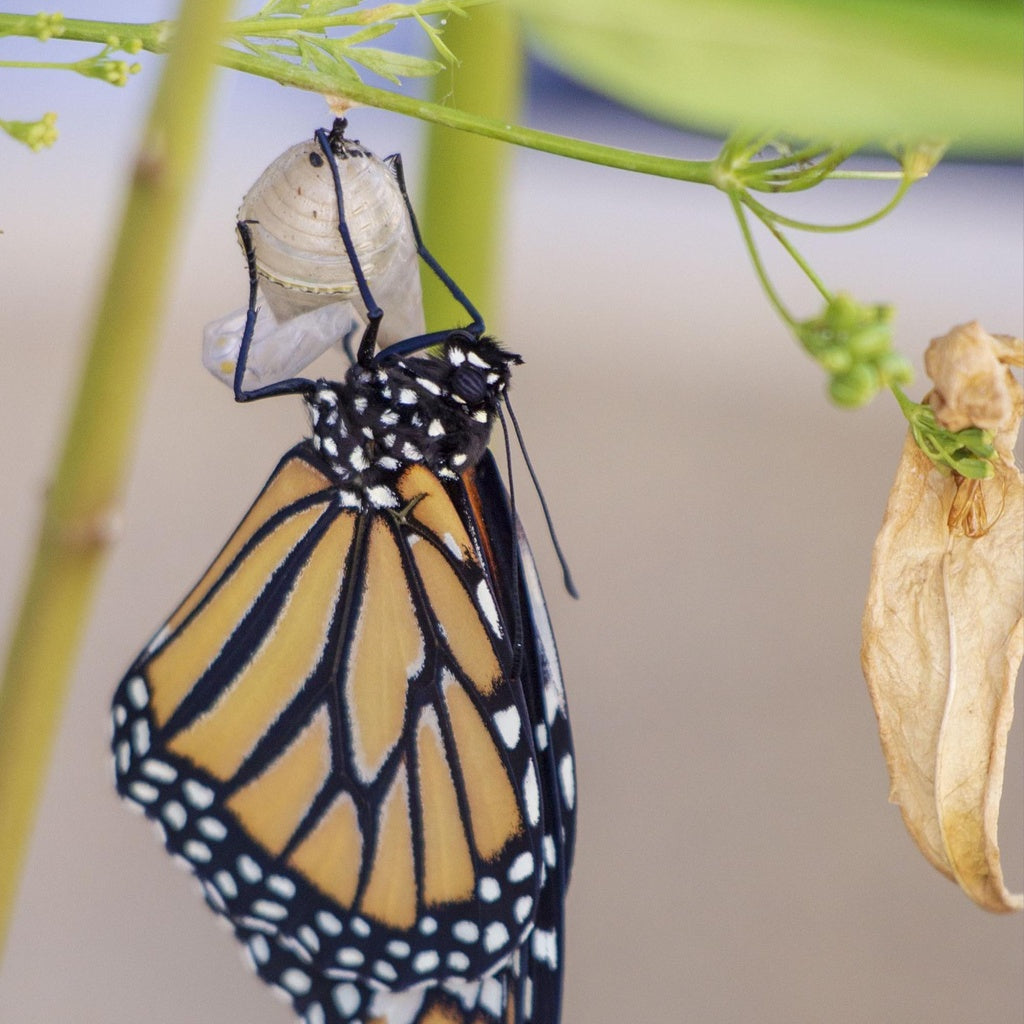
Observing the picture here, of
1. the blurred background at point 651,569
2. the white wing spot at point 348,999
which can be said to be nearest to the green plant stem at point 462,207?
the white wing spot at point 348,999

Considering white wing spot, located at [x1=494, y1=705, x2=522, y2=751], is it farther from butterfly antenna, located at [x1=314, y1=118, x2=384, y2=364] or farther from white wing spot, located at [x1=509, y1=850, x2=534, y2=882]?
butterfly antenna, located at [x1=314, y1=118, x2=384, y2=364]

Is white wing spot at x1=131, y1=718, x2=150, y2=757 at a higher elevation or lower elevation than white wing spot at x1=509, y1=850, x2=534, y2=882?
higher

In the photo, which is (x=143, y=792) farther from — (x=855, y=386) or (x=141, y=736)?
(x=855, y=386)

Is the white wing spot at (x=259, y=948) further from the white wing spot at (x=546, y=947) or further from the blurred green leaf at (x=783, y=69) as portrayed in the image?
the blurred green leaf at (x=783, y=69)

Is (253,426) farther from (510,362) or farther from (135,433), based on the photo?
(135,433)

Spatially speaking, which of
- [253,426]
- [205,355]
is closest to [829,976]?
[253,426]

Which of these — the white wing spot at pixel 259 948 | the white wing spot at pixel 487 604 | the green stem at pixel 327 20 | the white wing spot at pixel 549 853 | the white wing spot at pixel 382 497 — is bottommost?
Answer: the white wing spot at pixel 259 948

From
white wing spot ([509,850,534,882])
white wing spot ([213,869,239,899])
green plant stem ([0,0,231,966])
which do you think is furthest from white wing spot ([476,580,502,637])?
green plant stem ([0,0,231,966])
